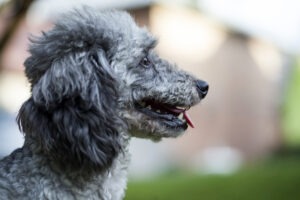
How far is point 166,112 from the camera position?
446 cm

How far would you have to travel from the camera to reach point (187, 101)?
4.42 meters

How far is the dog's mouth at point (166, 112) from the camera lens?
433 cm

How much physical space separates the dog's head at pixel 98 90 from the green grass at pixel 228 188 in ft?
15.7

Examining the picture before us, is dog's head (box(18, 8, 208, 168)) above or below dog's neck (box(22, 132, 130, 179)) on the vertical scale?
above

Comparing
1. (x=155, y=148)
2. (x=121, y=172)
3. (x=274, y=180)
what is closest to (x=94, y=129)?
(x=121, y=172)

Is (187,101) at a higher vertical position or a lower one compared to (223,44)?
lower

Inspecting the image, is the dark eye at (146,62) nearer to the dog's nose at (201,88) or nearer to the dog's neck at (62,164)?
the dog's nose at (201,88)

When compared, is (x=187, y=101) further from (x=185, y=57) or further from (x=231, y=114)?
(x=231, y=114)

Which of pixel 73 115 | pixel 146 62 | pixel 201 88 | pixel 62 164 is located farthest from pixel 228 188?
pixel 73 115

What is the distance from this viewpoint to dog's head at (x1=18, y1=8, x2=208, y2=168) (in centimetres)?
393

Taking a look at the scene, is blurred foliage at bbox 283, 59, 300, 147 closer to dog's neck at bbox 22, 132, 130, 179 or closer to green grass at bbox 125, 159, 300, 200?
green grass at bbox 125, 159, 300, 200

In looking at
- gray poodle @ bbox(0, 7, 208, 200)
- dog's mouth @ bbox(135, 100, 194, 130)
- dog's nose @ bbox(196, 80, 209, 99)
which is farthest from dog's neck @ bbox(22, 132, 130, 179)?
dog's nose @ bbox(196, 80, 209, 99)

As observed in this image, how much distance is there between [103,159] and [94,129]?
164 mm

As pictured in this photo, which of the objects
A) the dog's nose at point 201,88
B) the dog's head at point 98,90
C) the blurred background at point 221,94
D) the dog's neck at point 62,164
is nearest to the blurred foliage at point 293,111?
the blurred background at point 221,94
